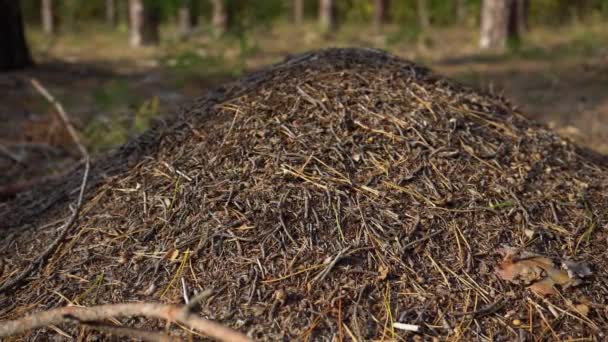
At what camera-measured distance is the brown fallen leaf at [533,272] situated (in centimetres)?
A: 198

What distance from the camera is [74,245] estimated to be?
2.31 m

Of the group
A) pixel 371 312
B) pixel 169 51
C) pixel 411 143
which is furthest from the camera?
pixel 169 51

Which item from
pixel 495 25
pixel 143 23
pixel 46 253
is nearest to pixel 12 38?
pixel 143 23

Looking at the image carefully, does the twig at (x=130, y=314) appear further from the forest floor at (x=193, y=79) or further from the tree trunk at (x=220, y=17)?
the tree trunk at (x=220, y=17)

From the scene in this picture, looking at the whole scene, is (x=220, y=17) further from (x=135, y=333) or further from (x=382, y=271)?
(x=135, y=333)

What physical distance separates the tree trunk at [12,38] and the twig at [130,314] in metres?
4.95

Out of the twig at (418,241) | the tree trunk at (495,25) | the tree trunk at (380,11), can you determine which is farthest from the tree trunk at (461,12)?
the twig at (418,241)

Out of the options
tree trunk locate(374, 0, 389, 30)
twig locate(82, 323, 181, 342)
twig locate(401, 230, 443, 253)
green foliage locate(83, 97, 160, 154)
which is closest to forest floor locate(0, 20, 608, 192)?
green foliage locate(83, 97, 160, 154)

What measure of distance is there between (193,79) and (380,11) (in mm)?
7952

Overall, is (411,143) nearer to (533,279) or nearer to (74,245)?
(533,279)

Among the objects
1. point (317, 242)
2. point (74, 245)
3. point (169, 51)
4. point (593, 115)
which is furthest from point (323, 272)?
point (169, 51)

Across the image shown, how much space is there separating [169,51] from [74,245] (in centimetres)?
618

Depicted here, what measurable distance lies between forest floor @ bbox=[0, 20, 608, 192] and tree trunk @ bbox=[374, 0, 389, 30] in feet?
10.4

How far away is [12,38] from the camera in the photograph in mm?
6051
